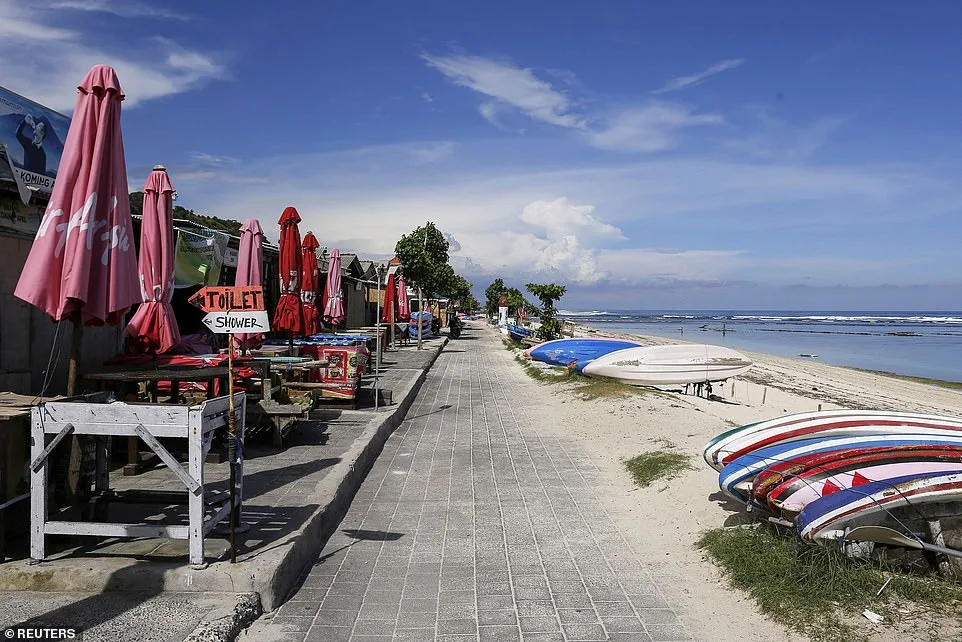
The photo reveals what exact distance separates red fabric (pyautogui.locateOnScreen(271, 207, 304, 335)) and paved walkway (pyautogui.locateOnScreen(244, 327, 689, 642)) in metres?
3.59

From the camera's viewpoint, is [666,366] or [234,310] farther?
[666,366]

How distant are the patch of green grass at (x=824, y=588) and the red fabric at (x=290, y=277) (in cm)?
873

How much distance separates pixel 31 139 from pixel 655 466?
325 inches

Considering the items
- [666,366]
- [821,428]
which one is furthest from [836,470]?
[666,366]

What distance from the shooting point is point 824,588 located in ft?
14.2

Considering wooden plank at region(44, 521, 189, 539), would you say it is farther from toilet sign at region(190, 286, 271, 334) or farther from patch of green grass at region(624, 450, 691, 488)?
patch of green grass at region(624, 450, 691, 488)

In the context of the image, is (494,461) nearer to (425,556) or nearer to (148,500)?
(425,556)

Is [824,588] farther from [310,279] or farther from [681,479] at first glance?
[310,279]

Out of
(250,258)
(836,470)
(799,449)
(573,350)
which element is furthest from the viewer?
(573,350)

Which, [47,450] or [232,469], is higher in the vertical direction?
[47,450]

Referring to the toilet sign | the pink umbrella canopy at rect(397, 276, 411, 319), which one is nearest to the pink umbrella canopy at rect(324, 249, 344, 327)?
the pink umbrella canopy at rect(397, 276, 411, 319)

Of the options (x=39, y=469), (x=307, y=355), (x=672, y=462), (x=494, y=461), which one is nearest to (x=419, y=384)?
(x=307, y=355)

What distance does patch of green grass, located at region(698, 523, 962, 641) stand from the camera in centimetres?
405

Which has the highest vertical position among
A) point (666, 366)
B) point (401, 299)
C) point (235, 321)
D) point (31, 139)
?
point (31, 139)
